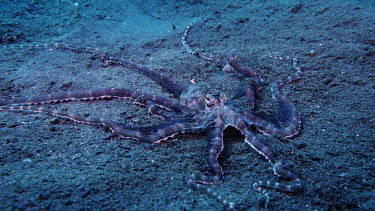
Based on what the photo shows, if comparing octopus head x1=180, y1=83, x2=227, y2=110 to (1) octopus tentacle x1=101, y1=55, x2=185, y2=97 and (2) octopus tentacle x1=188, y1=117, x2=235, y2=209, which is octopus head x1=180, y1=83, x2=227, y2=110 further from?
(1) octopus tentacle x1=101, y1=55, x2=185, y2=97

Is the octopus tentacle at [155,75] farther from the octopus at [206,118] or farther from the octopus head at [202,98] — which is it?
the octopus head at [202,98]

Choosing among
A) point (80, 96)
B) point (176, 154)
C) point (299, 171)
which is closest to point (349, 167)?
point (299, 171)

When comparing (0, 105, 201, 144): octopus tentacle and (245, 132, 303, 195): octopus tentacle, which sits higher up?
(245, 132, 303, 195): octopus tentacle

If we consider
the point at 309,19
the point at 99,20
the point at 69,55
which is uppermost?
the point at 309,19

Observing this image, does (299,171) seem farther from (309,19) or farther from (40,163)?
(309,19)

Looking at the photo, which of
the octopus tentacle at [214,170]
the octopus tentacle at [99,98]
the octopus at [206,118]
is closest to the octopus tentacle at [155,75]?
the octopus at [206,118]

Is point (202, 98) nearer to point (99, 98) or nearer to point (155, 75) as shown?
point (155, 75)

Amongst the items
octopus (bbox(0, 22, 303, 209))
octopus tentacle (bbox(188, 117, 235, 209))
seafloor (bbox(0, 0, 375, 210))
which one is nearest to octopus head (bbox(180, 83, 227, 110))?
octopus (bbox(0, 22, 303, 209))
